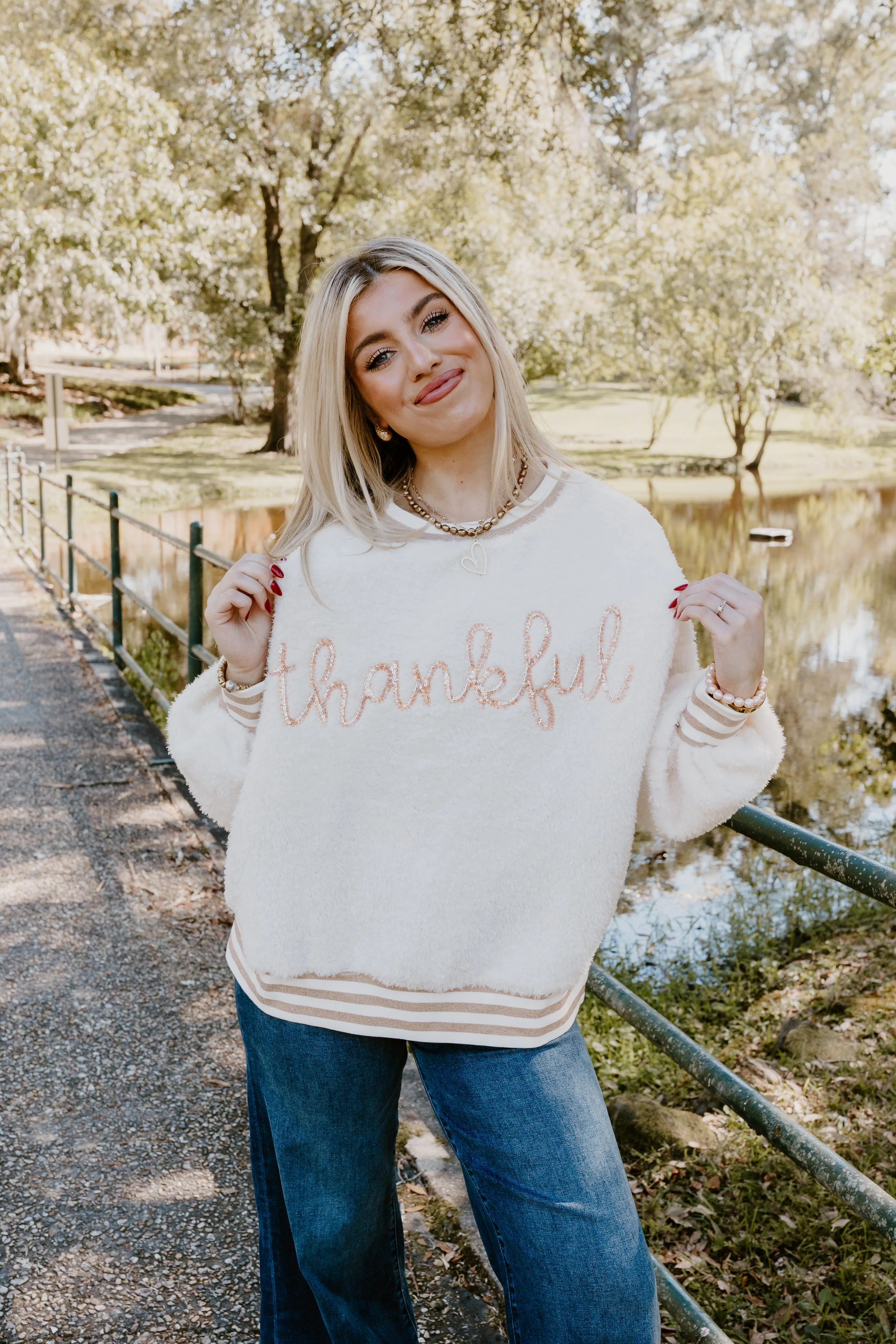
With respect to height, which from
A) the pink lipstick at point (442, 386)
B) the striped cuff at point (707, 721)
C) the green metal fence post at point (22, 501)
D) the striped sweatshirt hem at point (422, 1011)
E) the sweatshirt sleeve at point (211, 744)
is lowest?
the green metal fence post at point (22, 501)

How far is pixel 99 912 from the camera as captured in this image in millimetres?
3824

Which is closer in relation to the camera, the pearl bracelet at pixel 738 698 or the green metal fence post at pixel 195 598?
the pearl bracelet at pixel 738 698

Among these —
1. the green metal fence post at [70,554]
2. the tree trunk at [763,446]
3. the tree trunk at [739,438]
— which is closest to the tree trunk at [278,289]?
the tree trunk at [739,438]

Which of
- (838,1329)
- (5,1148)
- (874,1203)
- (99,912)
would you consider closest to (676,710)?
(874,1203)

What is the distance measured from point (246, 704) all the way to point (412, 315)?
0.56m

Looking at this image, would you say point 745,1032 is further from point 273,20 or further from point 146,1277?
point 273,20

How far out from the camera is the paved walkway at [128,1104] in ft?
7.13

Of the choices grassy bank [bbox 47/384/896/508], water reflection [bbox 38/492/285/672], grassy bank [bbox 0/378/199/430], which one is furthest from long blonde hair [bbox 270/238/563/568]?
grassy bank [bbox 0/378/199/430]

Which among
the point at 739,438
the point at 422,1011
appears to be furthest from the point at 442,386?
the point at 739,438

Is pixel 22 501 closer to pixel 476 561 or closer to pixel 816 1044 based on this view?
pixel 816 1044

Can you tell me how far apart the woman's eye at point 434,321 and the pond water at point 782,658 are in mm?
3945

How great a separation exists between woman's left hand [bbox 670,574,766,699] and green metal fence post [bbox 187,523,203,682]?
137 inches

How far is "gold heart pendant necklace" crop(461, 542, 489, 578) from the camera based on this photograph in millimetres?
1519

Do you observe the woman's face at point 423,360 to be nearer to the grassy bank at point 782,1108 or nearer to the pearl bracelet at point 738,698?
the pearl bracelet at point 738,698
